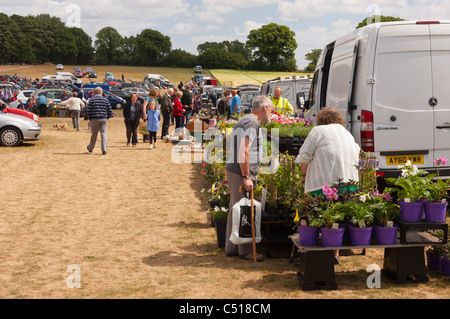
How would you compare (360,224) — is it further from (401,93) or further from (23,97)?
(23,97)

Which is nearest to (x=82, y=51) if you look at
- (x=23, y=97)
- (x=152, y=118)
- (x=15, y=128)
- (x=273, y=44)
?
(x=273, y=44)

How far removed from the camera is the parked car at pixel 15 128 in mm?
17656

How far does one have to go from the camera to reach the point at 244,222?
6.18m

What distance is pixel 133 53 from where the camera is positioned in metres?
139

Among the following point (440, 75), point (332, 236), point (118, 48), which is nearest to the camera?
point (332, 236)

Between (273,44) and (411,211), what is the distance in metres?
118

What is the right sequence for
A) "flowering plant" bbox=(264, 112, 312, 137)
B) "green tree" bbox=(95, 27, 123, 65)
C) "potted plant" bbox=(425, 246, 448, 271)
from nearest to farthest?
1. "potted plant" bbox=(425, 246, 448, 271)
2. "flowering plant" bbox=(264, 112, 312, 137)
3. "green tree" bbox=(95, 27, 123, 65)

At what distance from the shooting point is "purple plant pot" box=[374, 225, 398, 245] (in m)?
5.28

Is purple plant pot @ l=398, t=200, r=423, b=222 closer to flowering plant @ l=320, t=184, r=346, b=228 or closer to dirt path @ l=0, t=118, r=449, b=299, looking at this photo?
flowering plant @ l=320, t=184, r=346, b=228

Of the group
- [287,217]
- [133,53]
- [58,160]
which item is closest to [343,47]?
[287,217]

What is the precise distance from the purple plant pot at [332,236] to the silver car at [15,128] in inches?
581

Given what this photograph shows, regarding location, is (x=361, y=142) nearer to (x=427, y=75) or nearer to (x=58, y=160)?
(x=427, y=75)

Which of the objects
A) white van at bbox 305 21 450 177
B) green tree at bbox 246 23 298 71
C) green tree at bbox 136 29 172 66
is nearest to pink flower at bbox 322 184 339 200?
white van at bbox 305 21 450 177

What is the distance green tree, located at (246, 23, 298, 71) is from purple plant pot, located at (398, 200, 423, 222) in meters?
115
